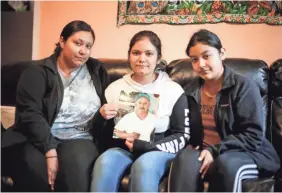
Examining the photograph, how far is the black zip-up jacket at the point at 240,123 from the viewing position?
4.13ft

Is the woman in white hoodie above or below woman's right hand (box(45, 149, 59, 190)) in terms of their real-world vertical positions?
above

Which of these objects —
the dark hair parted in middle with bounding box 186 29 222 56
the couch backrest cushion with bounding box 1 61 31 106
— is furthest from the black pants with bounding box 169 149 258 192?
the couch backrest cushion with bounding box 1 61 31 106

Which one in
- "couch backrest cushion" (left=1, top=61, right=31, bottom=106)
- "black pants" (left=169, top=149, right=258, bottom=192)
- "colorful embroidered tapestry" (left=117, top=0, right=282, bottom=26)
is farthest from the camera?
"couch backrest cushion" (left=1, top=61, right=31, bottom=106)

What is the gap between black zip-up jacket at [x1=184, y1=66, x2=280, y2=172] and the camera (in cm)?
126

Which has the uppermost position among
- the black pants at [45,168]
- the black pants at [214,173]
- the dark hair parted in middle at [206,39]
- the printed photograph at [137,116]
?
the dark hair parted in middle at [206,39]

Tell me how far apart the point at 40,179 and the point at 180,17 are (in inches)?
52.1

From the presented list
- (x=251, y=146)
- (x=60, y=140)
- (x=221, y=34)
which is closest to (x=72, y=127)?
(x=60, y=140)

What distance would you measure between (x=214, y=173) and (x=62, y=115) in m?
0.71

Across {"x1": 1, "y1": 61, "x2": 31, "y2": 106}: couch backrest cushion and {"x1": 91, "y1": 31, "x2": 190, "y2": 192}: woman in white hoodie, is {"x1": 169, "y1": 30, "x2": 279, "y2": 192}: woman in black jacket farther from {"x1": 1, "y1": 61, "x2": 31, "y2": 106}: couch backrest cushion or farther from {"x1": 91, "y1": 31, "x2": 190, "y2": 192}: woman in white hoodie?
{"x1": 1, "y1": 61, "x2": 31, "y2": 106}: couch backrest cushion

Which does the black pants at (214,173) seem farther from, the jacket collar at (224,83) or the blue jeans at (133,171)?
the jacket collar at (224,83)

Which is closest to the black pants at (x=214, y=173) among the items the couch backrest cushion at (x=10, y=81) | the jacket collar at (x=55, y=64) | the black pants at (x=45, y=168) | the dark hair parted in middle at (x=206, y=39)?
the black pants at (x=45, y=168)

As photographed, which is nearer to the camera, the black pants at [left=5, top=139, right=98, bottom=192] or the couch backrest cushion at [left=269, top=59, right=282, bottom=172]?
the black pants at [left=5, top=139, right=98, bottom=192]

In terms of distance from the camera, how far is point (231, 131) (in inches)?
53.1

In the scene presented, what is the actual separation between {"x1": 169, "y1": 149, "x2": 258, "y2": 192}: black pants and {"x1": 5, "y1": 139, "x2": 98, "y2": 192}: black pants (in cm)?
35
